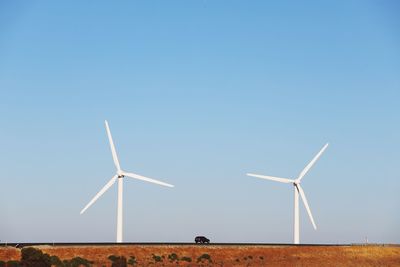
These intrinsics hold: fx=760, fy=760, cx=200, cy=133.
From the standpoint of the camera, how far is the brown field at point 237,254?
312 ft

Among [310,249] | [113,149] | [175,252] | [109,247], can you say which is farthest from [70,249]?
[310,249]

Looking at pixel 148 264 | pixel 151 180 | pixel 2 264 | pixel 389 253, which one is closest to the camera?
Result: pixel 2 264

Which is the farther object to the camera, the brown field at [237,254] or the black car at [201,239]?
the black car at [201,239]

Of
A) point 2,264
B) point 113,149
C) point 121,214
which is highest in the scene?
point 113,149

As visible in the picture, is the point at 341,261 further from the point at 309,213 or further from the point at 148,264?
the point at 148,264

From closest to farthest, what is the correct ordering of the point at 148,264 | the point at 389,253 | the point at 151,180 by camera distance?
the point at 148,264 < the point at 151,180 < the point at 389,253

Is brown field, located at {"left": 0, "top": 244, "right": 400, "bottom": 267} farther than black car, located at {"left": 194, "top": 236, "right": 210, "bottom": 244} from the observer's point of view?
No

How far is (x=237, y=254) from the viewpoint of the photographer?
346 feet

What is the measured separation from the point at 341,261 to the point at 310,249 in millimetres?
6348

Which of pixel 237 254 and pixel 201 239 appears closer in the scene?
pixel 237 254

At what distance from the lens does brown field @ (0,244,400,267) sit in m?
95.2

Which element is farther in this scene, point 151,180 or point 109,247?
point 151,180

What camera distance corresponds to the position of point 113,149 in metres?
115

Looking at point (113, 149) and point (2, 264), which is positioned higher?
point (113, 149)
